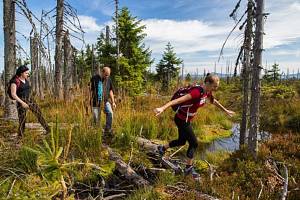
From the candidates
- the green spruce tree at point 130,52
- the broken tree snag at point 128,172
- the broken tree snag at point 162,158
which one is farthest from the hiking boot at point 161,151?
the green spruce tree at point 130,52

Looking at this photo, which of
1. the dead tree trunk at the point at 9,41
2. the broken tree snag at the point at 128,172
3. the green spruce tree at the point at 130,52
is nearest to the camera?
the broken tree snag at the point at 128,172

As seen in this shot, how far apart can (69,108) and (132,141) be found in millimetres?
1730

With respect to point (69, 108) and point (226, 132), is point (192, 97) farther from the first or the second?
point (226, 132)

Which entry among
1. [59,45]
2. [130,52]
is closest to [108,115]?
[59,45]

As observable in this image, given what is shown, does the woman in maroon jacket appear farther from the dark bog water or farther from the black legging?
the dark bog water

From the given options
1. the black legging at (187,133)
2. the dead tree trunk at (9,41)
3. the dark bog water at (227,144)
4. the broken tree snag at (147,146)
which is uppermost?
the dead tree trunk at (9,41)

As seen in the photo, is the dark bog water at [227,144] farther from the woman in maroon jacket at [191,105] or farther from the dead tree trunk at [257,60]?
the woman in maroon jacket at [191,105]

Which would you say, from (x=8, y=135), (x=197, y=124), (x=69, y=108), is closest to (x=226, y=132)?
(x=197, y=124)

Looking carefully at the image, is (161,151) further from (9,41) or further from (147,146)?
(9,41)

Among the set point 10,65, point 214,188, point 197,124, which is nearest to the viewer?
point 214,188

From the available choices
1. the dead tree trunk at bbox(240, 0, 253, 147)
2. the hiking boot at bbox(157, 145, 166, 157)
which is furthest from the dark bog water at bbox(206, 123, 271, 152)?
the hiking boot at bbox(157, 145, 166, 157)

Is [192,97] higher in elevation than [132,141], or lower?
higher

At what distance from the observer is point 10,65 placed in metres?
8.90

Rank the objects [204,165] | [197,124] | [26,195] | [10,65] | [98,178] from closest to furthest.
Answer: [26,195] < [98,178] < [204,165] < [10,65] < [197,124]
